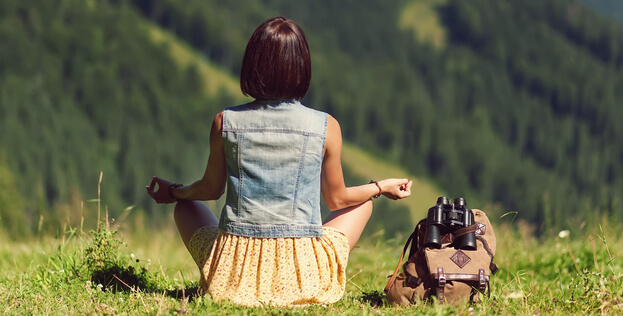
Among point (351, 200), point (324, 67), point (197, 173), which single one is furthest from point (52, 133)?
point (351, 200)

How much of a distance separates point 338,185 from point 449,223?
0.71m

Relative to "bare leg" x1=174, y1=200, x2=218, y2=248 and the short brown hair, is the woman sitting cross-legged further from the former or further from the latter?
"bare leg" x1=174, y1=200, x2=218, y2=248

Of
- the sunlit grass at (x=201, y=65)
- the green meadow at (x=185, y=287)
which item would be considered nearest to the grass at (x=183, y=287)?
the green meadow at (x=185, y=287)

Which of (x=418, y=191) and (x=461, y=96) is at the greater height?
(x=461, y=96)

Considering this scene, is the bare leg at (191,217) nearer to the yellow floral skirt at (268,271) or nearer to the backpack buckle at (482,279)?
the yellow floral skirt at (268,271)

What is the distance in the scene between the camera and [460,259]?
4055mm

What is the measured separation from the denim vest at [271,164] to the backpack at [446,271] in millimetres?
707

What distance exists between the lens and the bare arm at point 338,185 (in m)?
3.99

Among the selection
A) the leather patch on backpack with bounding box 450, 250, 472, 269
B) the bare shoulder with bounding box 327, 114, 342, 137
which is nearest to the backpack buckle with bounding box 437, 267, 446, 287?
the leather patch on backpack with bounding box 450, 250, 472, 269

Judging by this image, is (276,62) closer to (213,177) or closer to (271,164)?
(271,164)

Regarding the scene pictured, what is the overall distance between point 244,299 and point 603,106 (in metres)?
167

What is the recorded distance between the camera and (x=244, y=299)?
3.96 meters

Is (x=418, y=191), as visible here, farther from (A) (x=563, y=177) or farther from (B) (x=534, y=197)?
(A) (x=563, y=177)

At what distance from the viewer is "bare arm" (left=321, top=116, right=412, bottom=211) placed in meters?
3.99
